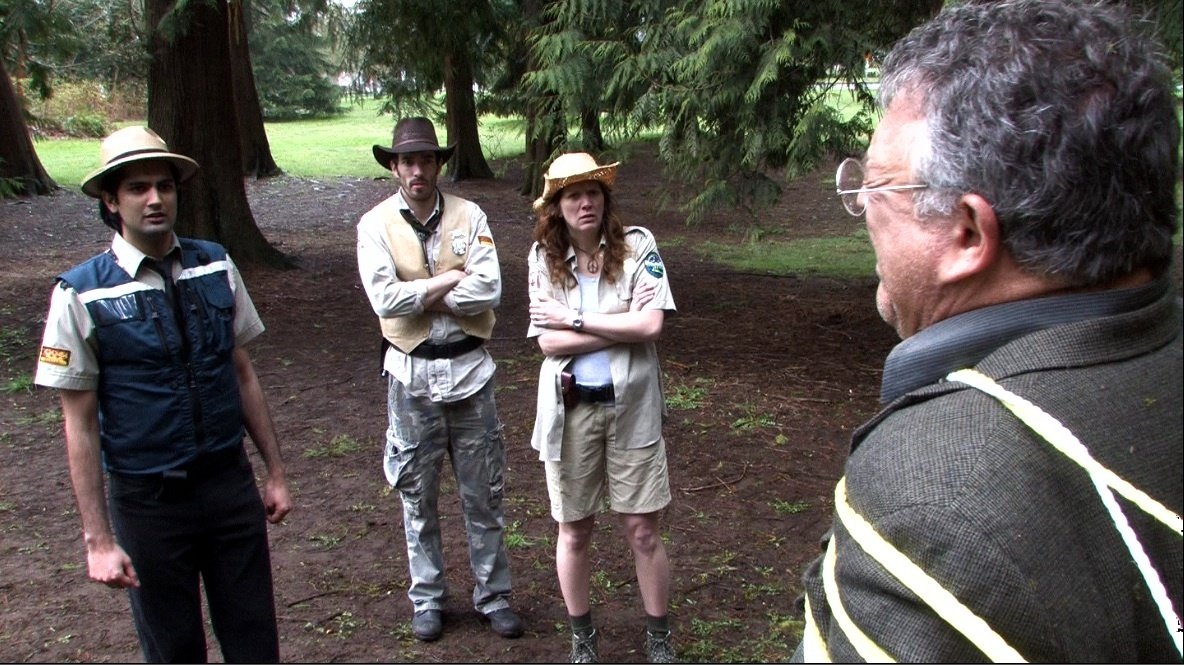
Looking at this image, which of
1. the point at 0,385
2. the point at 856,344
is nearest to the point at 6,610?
the point at 0,385

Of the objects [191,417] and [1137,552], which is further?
[191,417]

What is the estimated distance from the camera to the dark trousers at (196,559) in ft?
10.7

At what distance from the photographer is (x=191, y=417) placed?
3.28m

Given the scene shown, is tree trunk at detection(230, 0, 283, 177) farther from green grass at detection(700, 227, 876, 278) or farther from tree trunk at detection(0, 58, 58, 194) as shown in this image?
green grass at detection(700, 227, 876, 278)

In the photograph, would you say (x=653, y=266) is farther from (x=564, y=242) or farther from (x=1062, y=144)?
(x=1062, y=144)

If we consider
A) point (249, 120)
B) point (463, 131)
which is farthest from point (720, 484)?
point (249, 120)

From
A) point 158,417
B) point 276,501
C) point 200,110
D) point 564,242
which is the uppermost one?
point 200,110

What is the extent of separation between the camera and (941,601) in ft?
3.73

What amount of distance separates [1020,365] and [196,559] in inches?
114

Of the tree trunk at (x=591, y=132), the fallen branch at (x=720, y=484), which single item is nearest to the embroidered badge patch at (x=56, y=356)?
the fallen branch at (x=720, y=484)

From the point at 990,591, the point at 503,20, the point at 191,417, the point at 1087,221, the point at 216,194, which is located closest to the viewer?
the point at 990,591

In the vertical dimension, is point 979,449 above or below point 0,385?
above

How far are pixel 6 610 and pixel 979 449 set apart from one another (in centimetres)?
473

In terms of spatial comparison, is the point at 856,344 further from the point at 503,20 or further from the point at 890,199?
the point at 890,199
